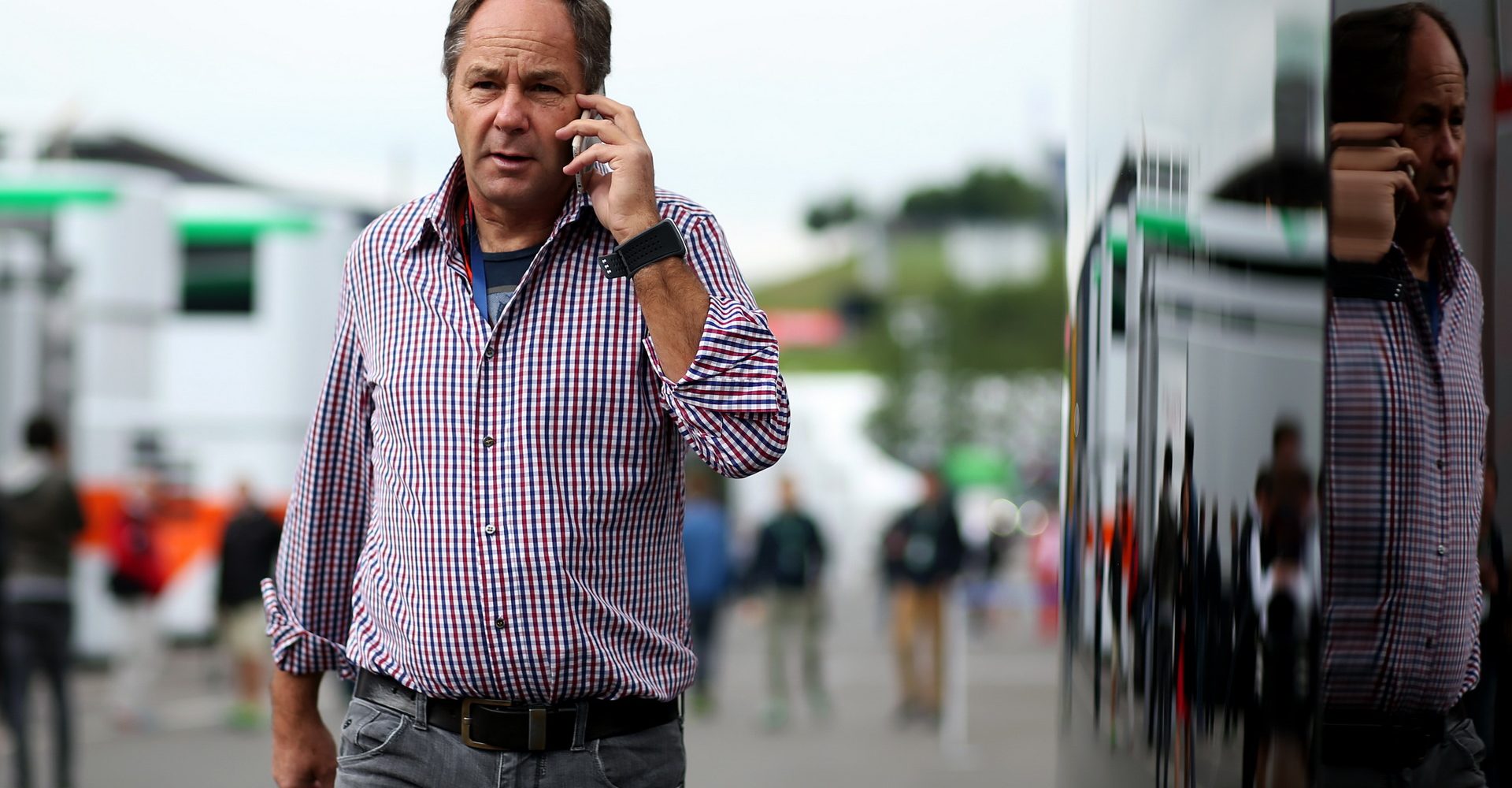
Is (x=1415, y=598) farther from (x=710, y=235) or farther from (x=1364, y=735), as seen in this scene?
(x=710, y=235)

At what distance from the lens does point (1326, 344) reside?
115 cm

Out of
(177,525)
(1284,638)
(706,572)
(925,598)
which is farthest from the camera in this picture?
(177,525)

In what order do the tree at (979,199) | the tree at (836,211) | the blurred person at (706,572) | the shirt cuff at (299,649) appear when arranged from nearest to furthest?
the shirt cuff at (299,649) → the blurred person at (706,572) → the tree at (836,211) → the tree at (979,199)

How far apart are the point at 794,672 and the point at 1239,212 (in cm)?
1106

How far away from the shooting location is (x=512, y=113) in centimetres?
162

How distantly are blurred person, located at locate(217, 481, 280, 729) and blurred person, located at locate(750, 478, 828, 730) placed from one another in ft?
10.0

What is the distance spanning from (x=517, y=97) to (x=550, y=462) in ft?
1.32

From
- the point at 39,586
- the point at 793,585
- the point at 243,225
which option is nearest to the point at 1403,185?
the point at 39,586

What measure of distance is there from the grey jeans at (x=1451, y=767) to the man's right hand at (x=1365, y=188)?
0.40 metres

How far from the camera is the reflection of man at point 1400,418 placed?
1152mm

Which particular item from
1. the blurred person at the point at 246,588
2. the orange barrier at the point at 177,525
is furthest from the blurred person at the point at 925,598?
the orange barrier at the point at 177,525

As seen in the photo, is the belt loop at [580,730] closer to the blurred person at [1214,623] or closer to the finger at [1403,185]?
the blurred person at [1214,623]

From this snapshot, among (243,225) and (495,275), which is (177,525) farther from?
(495,275)

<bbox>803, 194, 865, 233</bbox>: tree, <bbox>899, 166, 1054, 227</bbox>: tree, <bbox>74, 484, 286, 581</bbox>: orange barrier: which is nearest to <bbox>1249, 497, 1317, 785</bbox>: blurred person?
<bbox>74, 484, 286, 581</bbox>: orange barrier
